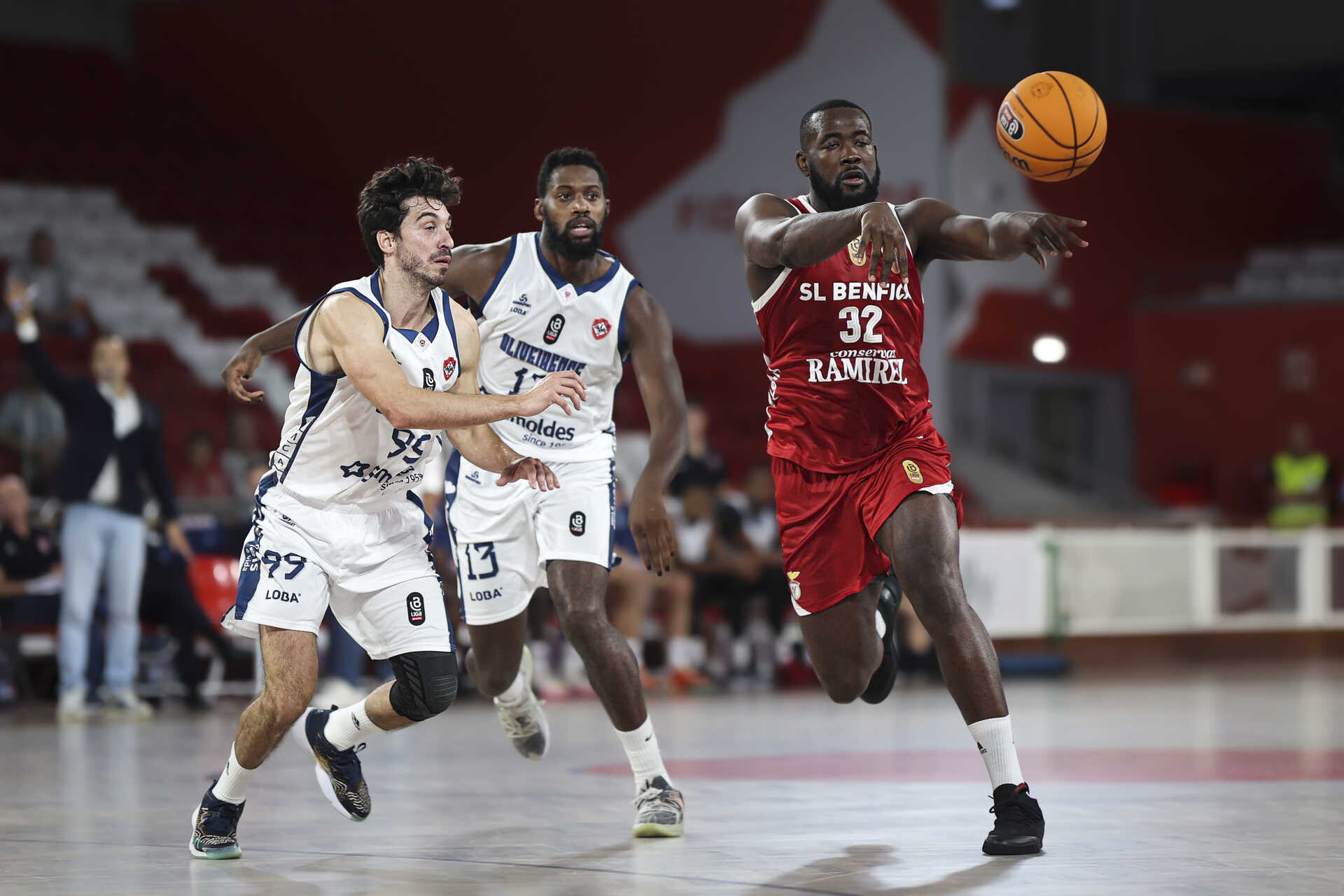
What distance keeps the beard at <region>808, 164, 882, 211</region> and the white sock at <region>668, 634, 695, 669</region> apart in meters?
7.86

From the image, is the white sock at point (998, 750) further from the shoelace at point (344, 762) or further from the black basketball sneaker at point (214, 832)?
the black basketball sneaker at point (214, 832)

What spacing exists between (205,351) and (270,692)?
1249 cm

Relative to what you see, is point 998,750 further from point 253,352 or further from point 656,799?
point 253,352

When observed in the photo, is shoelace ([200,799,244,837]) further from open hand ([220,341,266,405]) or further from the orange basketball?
the orange basketball

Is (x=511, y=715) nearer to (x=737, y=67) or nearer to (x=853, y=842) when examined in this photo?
(x=853, y=842)

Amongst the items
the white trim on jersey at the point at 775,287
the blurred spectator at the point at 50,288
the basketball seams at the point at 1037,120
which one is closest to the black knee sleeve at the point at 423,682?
the white trim on jersey at the point at 775,287

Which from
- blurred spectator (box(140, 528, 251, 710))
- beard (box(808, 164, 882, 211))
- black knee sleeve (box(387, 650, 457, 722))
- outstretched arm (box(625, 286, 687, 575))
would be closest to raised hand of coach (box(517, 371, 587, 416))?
outstretched arm (box(625, 286, 687, 575))

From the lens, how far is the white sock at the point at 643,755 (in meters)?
5.61

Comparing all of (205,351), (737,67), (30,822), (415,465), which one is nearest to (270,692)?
(415,465)

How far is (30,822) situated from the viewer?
19.1ft

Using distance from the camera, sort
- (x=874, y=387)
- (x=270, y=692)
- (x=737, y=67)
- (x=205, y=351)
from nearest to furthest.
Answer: (x=270, y=692) < (x=874, y=387) < (x=205, y=351) < (x=737, y=67)

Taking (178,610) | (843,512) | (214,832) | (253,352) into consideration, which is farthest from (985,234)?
(178,610)

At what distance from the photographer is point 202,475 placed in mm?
13180

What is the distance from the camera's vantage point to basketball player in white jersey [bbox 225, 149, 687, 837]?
5840 mm
